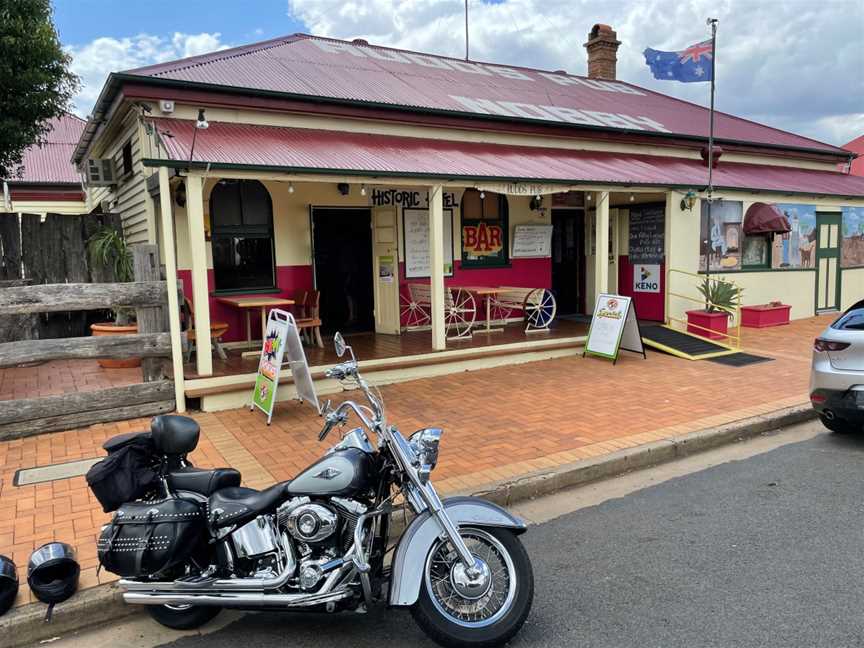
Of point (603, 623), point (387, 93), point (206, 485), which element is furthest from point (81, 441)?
point (387, 93)

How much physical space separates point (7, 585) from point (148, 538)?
103cm

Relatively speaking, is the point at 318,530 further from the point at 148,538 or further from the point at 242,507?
the point at 148,538

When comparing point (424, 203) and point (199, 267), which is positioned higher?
point (424, 203)

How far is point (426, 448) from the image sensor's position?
10.5ft

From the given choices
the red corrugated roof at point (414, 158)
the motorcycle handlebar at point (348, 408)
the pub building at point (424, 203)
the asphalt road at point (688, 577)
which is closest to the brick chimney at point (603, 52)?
the pub building at point (424, 203)

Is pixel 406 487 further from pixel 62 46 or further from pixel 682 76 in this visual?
pixel 62 46

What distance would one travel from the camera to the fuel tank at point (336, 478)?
312 cm

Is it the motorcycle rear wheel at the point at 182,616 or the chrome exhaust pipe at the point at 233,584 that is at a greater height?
the chrome exhaust pipe at the point at 233,584

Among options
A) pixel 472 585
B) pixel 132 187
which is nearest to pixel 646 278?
pixel 132 187

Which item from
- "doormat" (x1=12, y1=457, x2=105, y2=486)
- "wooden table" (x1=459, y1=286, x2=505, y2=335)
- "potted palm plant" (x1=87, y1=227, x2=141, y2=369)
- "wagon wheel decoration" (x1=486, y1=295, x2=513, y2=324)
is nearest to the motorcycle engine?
"doormat" (x1=12, y1=457, x2=105, y2=486)

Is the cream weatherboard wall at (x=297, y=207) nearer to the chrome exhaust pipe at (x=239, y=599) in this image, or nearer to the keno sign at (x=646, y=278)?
the keno sign at (x=646, y=278)

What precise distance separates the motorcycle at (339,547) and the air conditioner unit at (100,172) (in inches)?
372

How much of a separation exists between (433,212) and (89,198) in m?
11.4

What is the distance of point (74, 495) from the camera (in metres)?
5.04
